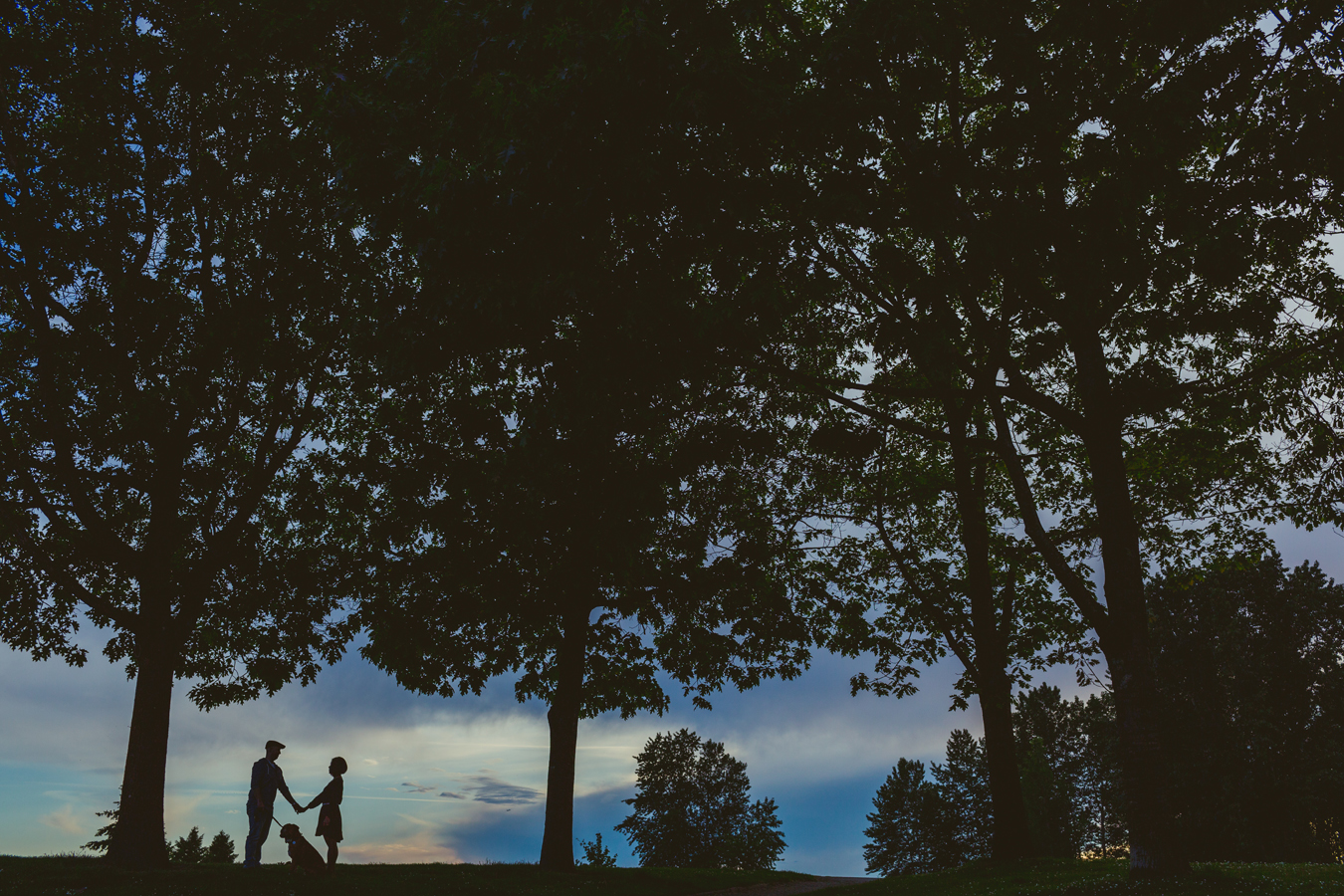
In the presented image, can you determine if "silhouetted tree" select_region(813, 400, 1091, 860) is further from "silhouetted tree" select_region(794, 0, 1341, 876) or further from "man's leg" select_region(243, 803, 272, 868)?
"man's leg" select_region(243, 803, 272, 868)

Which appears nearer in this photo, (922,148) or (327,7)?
(922,148)

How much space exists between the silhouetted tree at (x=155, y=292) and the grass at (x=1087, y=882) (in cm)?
1536

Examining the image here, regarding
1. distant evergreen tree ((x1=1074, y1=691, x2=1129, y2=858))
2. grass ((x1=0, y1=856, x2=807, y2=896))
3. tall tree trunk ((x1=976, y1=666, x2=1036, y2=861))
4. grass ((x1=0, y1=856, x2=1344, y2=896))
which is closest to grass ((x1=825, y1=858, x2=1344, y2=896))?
grass ((x1=0, y1=856, x2=1344, y2=896))

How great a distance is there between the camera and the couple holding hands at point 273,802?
616 inches

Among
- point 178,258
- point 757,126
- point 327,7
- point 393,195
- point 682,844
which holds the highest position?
point 327,7

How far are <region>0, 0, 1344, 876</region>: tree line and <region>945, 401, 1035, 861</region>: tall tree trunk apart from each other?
12 cm

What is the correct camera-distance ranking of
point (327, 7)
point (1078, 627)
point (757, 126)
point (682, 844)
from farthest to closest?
point (682, 844) < point (1078, 627) < point (327, 7) < point (757, 126)

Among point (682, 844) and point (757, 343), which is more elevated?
point (757, 343)

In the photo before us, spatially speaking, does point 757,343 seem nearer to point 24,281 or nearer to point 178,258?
point 178,258

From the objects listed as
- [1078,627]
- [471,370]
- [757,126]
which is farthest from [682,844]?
[757,126]

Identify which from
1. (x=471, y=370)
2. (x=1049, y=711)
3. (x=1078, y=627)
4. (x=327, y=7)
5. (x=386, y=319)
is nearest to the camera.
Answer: (x=386, y=319)

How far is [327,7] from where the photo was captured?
634 inches

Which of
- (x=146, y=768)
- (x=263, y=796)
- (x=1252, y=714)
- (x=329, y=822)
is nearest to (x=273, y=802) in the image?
(x=263, y=796)

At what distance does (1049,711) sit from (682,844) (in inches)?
1824
